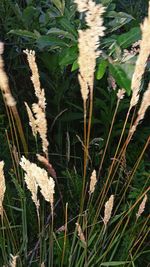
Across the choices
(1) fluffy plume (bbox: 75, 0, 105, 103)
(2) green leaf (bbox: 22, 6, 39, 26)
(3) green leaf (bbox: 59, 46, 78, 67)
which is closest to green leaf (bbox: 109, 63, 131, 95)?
(3) green leaf (bbox: 59, 46, 78, 67)

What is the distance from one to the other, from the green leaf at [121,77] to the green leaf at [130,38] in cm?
12

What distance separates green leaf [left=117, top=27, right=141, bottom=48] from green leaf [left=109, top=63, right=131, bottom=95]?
A: 0.39 ft

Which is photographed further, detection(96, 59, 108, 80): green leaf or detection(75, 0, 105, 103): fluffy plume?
detection(96, 59, 108, 80): green leaf

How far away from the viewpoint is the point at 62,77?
1.84 meters

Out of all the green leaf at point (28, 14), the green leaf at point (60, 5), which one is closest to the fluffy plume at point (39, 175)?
the green leaf at point (60, 5)

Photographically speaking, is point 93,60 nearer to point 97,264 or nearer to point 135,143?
point 97,264

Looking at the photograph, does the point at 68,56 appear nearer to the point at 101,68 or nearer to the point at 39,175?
the point at 101,68

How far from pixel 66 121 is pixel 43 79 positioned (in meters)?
0.20

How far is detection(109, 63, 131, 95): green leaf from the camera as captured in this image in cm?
122

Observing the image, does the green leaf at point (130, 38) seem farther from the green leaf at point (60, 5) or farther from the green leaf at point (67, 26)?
the green leaf at point (60, 5)

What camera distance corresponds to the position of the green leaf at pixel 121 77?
4.00 ft

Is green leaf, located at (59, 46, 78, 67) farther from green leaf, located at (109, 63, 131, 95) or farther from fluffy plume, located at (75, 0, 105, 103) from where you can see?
fluffy plume, located at (75, 0, 105, 103)

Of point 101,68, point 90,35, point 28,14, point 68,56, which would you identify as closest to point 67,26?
point 68,56

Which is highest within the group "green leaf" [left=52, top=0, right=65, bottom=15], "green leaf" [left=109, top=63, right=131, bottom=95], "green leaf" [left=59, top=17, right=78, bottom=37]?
"green leaf" [left=52, top=0, right=65, bottom=15]
